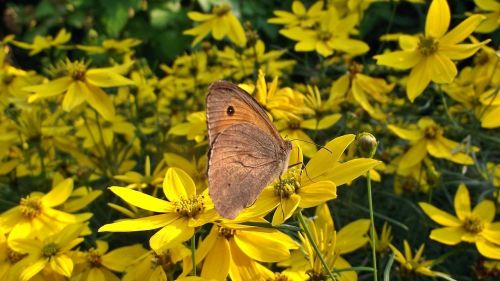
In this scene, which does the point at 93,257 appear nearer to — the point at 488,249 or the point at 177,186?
the point at 177,186

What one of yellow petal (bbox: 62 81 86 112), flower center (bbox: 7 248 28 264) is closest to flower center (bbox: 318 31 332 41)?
yellow petal (bbox: 62 81 86 112)

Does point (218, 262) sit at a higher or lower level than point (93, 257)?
higher

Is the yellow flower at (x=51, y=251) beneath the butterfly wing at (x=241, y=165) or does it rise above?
beneath

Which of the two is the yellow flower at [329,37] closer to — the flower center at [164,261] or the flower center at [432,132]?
the flower center at [432,132]

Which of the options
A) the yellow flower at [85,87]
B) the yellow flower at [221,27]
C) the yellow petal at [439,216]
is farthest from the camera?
the yellow flower at [221,27]

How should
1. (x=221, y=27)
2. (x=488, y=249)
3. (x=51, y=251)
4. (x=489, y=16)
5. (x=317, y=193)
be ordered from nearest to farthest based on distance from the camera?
(x=317, y=193) < (x=51, y=251) < (x=488, y=249) < (x=489, y=16) < (x=221, y=27)

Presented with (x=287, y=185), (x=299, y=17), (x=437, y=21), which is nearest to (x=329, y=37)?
(x=299, y=17)

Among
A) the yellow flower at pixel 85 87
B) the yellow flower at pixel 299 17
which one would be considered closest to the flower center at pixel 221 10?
the yellow flower at pixel 299 17

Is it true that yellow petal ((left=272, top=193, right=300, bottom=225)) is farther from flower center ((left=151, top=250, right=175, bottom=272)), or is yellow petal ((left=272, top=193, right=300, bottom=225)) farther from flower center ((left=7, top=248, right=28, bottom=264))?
flower center ((left=7, top=248, right=28, bottom=264))
